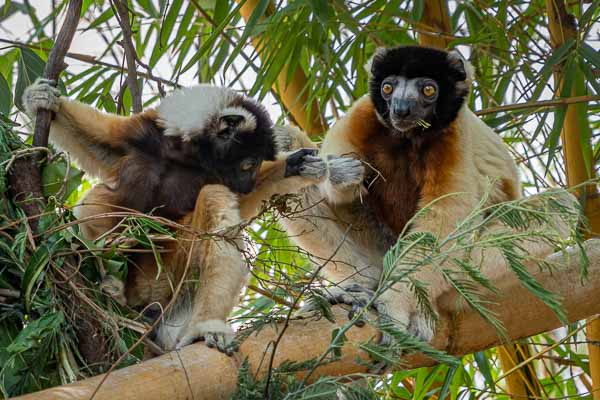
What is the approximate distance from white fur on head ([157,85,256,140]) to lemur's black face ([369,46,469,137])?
0.79 meters

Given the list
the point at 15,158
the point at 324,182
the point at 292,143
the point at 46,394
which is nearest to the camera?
the point at 46,394

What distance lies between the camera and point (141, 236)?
3424mm

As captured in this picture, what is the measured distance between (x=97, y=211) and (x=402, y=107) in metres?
1.54

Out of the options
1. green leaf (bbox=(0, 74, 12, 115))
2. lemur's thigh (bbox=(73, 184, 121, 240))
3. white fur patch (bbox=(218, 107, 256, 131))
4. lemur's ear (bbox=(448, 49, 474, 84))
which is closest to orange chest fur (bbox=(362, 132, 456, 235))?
lemur's ear (bbox=(448, 49, 474, 84))

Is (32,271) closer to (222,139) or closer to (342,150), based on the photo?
(222,139)

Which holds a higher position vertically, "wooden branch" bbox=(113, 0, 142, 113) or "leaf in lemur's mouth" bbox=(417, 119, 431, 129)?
"wooden branch" bbox=(113, 0, 142, 113)

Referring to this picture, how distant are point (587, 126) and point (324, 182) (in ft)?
5.01

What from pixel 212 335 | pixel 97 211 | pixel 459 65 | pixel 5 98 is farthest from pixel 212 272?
pixel 459 65

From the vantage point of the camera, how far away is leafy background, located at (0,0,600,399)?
3109 millimetres

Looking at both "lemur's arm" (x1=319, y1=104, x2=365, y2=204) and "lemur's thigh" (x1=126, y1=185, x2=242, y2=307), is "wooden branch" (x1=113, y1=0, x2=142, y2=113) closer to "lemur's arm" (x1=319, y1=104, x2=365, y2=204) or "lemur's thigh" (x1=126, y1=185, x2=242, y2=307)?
"lemur's thigh" (x1=126, y1=185, x2=242, y2=307)

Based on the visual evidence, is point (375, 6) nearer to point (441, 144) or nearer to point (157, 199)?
point (441, 144)

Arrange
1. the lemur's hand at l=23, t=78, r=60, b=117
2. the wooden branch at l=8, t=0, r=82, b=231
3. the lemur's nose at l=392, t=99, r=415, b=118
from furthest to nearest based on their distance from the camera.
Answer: the lemur's nose at l=392, t=99, r=415, b=118 < the lemur's hand at l=23, t=78, r=60, b=117 < the wooden branch at l=8, t=0, r=82, b=231

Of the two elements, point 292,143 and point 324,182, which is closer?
point 324,182

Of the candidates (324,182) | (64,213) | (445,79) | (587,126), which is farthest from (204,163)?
(587,126)
